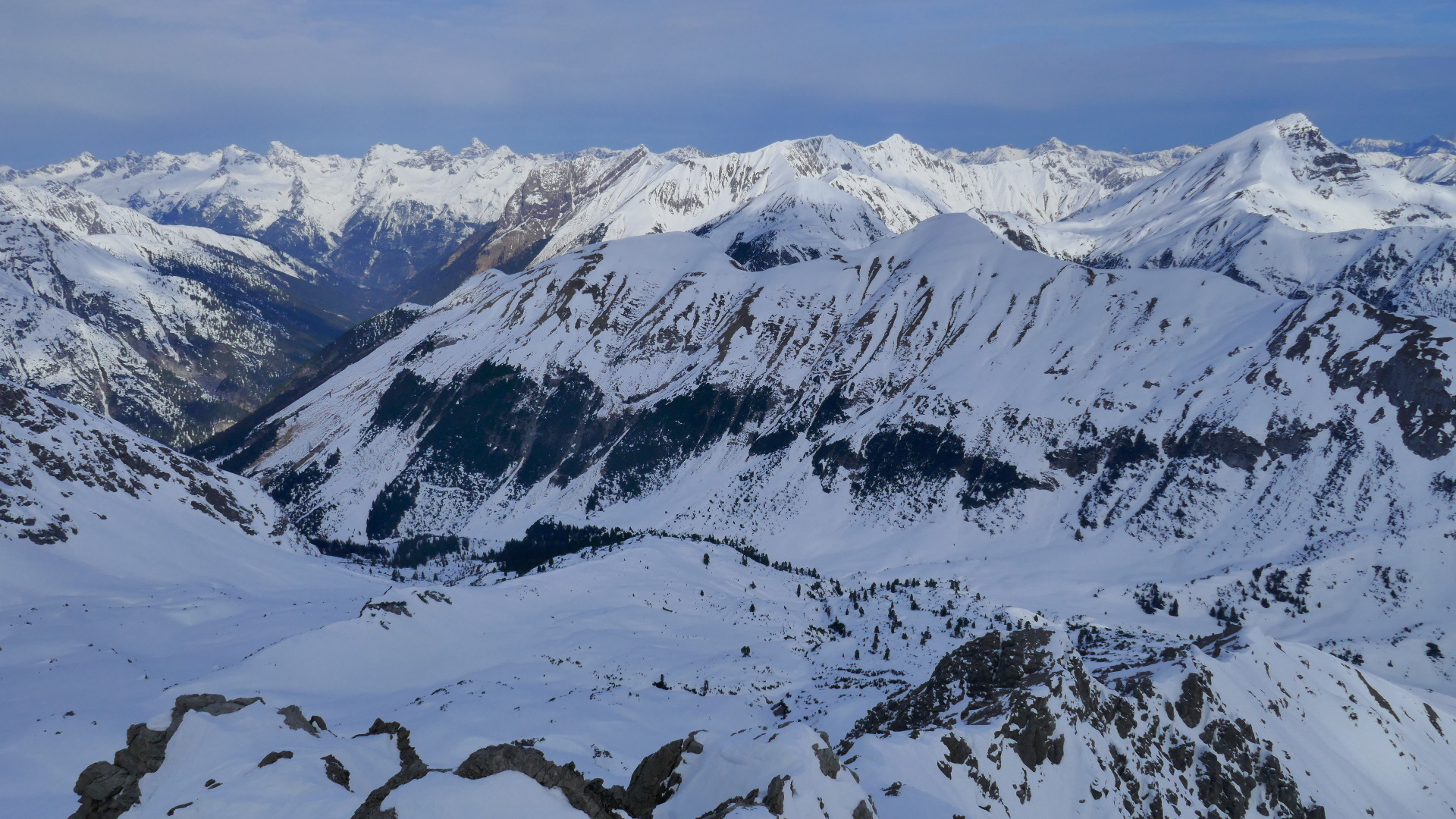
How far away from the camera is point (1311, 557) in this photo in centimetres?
13912

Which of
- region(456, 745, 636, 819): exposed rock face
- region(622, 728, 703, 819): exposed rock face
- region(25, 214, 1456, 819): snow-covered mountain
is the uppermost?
region(456, 745, 636, 819): exposed rock face

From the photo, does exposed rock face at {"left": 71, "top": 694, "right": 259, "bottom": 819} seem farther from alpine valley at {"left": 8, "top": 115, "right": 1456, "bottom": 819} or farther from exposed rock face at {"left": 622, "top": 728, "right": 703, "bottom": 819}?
exposed rock face at {"left": 622, "top": 728, "right": 703, "bottom": 819}

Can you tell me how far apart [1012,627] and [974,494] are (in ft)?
247

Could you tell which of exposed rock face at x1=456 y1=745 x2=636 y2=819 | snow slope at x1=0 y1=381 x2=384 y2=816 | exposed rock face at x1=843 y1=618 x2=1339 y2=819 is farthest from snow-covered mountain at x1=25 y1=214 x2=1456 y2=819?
snow slope at x1=0 y1=381 x2=384 y2=816

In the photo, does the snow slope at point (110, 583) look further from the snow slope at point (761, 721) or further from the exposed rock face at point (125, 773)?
the exposed rock face at point (125, 773)

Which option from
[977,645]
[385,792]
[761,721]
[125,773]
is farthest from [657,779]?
[977,645]

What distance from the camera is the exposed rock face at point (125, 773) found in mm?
30984

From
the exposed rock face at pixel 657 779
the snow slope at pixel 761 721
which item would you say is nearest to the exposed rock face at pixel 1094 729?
the snow slope at pixel 761 721

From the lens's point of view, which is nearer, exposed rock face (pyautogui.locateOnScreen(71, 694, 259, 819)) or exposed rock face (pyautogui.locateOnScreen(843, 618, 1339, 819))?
exposed rock face (pyautogui.locateOnScreen(71, 694, 259, 819))

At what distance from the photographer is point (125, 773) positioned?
106ft

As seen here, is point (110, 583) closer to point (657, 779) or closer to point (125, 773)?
point (125, 773)

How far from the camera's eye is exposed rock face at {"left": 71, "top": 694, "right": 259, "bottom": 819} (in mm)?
30984

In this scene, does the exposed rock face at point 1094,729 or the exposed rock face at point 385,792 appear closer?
the exposed rock face at point 385,792

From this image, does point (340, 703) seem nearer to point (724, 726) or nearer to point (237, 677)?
point (237, 677)
